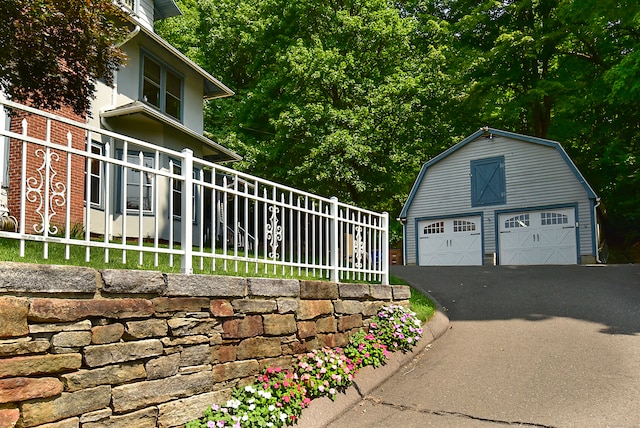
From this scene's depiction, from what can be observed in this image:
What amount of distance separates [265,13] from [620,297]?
720 inches

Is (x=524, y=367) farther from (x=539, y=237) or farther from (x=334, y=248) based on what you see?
(x=539, y=237)

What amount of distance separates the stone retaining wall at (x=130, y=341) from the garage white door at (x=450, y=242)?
14174 mm

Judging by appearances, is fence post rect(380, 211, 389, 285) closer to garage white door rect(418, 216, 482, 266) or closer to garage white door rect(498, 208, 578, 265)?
garage white door rect(498, 208, 578, 265)

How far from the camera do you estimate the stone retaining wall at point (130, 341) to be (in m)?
3.19

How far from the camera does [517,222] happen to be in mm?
18078

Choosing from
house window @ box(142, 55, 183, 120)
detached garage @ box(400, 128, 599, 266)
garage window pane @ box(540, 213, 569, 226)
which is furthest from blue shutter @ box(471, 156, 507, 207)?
house window @ box(142, 55, 183, 120)

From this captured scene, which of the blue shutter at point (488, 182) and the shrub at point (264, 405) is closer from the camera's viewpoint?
the shrub at point (264, 405)

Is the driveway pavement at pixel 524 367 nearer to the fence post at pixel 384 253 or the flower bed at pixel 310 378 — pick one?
the flower bed at pixel 310 378

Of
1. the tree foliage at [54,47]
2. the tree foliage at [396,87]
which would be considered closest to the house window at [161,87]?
the tree foliage at [396,87]

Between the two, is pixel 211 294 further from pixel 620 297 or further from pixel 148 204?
pixel 148 204

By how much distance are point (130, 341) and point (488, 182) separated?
1649 cm

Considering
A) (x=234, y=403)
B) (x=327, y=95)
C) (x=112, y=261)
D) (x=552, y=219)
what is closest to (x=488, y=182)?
(x=552, y=219)

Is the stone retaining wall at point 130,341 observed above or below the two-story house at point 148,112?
below

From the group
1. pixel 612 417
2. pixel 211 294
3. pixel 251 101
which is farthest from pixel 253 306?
pixel 251 101
